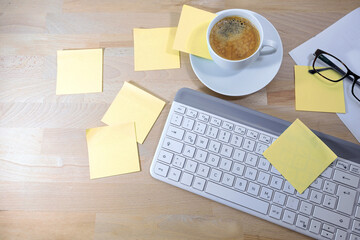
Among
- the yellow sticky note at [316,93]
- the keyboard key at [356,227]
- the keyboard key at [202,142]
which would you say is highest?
the yellow sticky note at [316,93]

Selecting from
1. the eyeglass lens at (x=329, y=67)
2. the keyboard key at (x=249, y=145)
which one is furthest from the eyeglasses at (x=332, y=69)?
the keyboard key at (x=249, y=145)

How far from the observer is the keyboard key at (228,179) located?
1.85 feet

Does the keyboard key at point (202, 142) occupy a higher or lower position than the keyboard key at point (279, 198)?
higher

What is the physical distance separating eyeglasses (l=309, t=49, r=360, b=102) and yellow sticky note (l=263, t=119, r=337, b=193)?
141 mm

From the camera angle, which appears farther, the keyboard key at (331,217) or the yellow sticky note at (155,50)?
the yellow sticky note at (155,50)

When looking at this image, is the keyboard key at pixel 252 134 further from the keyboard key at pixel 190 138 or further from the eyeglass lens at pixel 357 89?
the eyeglass lens at pixel 357 89

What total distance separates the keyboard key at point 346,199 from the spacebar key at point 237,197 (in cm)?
14

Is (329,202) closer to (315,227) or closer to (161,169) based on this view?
(315,227)

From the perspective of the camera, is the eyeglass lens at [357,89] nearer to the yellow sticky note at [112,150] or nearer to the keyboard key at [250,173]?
the keyboard key at [250,173]

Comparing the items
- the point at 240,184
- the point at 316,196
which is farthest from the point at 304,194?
the point at 240,184

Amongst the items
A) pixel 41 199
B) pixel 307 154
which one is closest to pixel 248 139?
pixel 307 154

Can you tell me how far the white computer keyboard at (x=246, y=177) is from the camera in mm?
540

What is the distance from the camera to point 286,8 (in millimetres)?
672

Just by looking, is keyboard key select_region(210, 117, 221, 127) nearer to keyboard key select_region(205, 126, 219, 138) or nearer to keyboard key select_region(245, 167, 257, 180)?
keyboard key select_region(205, 126, 219, 138)
